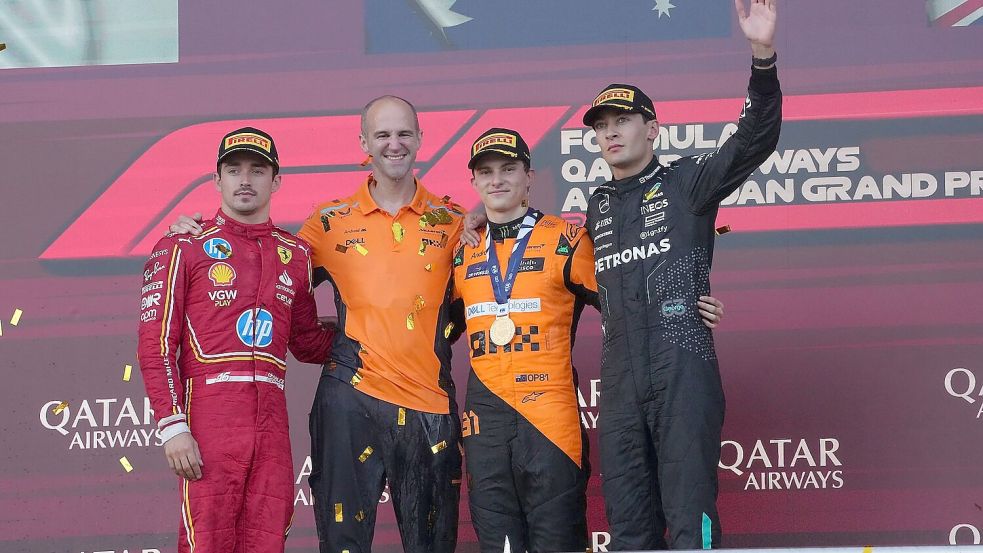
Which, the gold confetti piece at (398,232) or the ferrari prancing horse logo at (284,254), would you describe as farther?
the gold confetti piece at (398,232)

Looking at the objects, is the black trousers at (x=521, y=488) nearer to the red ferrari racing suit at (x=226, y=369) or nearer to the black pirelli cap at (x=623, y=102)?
the red ferrari racing suit at (x=226, y=369)

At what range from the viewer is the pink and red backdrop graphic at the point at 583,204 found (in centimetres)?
406

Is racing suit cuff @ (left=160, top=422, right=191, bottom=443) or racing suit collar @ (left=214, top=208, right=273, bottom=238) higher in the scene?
racing suit collar @ (left=214, top=208, right=273, bottom=238)

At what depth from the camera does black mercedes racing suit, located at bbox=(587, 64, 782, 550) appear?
9.80 feet

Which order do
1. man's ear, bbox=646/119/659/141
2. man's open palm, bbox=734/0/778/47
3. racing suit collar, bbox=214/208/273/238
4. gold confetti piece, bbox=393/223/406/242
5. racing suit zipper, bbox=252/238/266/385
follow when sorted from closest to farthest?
man's open palm, bbox=734/0/778/47, racing suit zipper, bbox=252/238/266/385, racing suit collar, bbox=214/208/273/238, man's ear, bbox=646/119/659/141, gold confetti piece, bbox=393/223/406/242

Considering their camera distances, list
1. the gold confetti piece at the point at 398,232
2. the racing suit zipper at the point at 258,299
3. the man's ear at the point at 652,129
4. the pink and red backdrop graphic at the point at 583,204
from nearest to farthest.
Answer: the racing suit zipper at the point at 258,299 → the man's ear at the point at 652,129 → the gold confetti piece at the point at 398,232 → the pink and red backdrop graphic at the point at 583,204

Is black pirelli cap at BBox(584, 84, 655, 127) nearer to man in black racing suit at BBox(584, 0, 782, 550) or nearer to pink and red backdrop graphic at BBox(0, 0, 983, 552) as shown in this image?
man in black racing suit at BBox(584, 0, 782, 550)

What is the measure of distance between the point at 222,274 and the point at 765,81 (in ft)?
5.20

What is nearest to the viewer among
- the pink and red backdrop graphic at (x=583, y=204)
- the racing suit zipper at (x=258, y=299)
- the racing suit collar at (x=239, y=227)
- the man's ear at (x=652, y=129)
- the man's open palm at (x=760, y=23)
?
the man's open palm at (x=760, y=23)

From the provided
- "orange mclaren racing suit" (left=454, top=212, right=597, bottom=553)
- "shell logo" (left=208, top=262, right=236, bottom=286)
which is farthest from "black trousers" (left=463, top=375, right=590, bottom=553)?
"shell logo" (left=208, top=262, right=236, bottom=286)

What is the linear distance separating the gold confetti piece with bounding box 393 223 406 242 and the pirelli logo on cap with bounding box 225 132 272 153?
1.50 feet

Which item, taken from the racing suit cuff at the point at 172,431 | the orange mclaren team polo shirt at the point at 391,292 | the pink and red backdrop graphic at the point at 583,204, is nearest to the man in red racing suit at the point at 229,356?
the racing suit cuff at the point at 172,431

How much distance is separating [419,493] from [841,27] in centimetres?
237

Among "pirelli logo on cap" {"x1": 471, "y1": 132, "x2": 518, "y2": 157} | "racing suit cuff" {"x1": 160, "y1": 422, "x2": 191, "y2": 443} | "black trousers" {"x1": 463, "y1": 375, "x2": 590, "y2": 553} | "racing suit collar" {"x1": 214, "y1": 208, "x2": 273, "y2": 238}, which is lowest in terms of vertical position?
"black trousers" {"x1": 463, "y1": 375, "x2": 590, "y2": 553}
